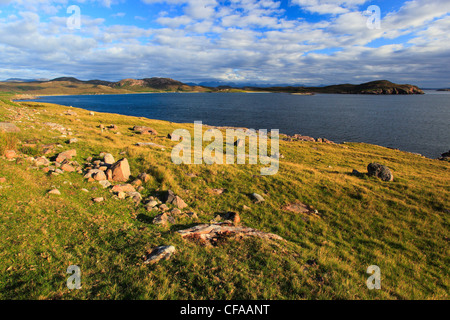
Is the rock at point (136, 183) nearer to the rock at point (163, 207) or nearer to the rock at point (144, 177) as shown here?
the rock at point (144, 177)

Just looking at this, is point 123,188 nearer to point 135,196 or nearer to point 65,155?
point 135,196

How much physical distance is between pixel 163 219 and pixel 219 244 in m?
3.75

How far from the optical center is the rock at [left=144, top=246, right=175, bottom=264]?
812 cm

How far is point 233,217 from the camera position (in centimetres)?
1355

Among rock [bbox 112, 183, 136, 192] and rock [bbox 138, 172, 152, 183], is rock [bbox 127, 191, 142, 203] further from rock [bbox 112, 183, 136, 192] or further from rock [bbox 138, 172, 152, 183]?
rock [bbox 138, 172, 152, 183]

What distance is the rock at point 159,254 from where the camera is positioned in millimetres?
8125

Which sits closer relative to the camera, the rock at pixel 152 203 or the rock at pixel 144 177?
the rock at pixel 152 203

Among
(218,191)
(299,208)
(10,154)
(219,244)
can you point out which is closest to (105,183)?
(10,154)

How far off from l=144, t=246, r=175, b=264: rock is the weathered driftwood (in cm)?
160

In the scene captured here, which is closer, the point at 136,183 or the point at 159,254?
the point at 159,254

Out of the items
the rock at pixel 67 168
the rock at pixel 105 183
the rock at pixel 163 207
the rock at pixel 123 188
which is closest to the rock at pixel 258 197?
the rock at pixel 163 207

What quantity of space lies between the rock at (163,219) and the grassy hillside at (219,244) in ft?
1.39

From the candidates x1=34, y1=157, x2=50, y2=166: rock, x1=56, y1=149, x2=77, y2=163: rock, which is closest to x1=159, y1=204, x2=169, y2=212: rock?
x1=34, y1=157, x2=50, y2=166: rock
